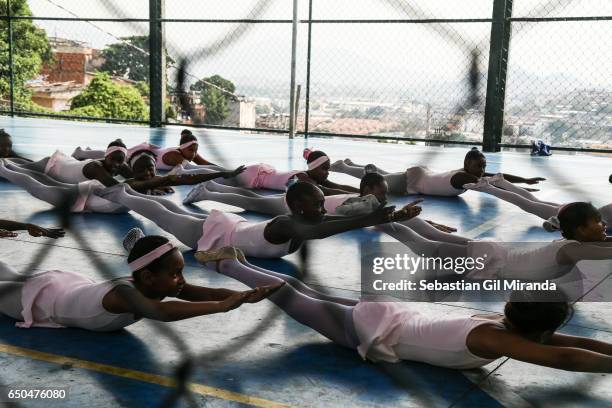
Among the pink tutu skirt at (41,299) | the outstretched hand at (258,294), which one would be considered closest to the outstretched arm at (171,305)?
the outstretched hand at (258,294)

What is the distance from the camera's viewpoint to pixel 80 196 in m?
4.77

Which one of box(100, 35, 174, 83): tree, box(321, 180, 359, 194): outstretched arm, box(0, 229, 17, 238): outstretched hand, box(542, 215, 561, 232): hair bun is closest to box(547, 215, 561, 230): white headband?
box(542, 215, 561, 232): hair bun

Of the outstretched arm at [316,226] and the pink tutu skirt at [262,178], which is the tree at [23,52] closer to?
the pink tutu skirt at [262,178]

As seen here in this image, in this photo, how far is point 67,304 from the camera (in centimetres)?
252

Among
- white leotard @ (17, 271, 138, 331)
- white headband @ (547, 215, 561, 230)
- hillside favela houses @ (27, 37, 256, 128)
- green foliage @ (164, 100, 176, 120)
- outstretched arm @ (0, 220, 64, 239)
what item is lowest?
white leotard @ (17, 271, 138, 331)

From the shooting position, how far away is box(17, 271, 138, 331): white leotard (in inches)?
96.5

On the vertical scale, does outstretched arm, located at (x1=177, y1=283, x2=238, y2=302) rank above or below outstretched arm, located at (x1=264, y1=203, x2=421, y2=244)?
below

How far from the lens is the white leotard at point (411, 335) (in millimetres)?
2209

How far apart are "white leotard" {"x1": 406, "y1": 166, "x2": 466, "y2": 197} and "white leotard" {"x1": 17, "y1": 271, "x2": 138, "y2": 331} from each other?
3.75 metres

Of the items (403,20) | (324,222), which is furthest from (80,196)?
(403,20)

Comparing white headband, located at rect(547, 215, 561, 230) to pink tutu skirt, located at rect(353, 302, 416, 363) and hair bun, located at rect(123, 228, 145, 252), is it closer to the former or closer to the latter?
pink tutu skirt, located at rect(353, 302, 416, 363)

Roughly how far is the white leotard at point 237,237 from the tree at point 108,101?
19878 millimetres

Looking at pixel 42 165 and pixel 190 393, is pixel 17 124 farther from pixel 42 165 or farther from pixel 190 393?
pixel 190 393

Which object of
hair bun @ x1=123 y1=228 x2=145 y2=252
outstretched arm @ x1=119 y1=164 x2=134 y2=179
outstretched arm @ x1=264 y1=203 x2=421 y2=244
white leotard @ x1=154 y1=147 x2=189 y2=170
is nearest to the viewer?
hair bun @ x1=123 y1=228 x2=145 y2=252
